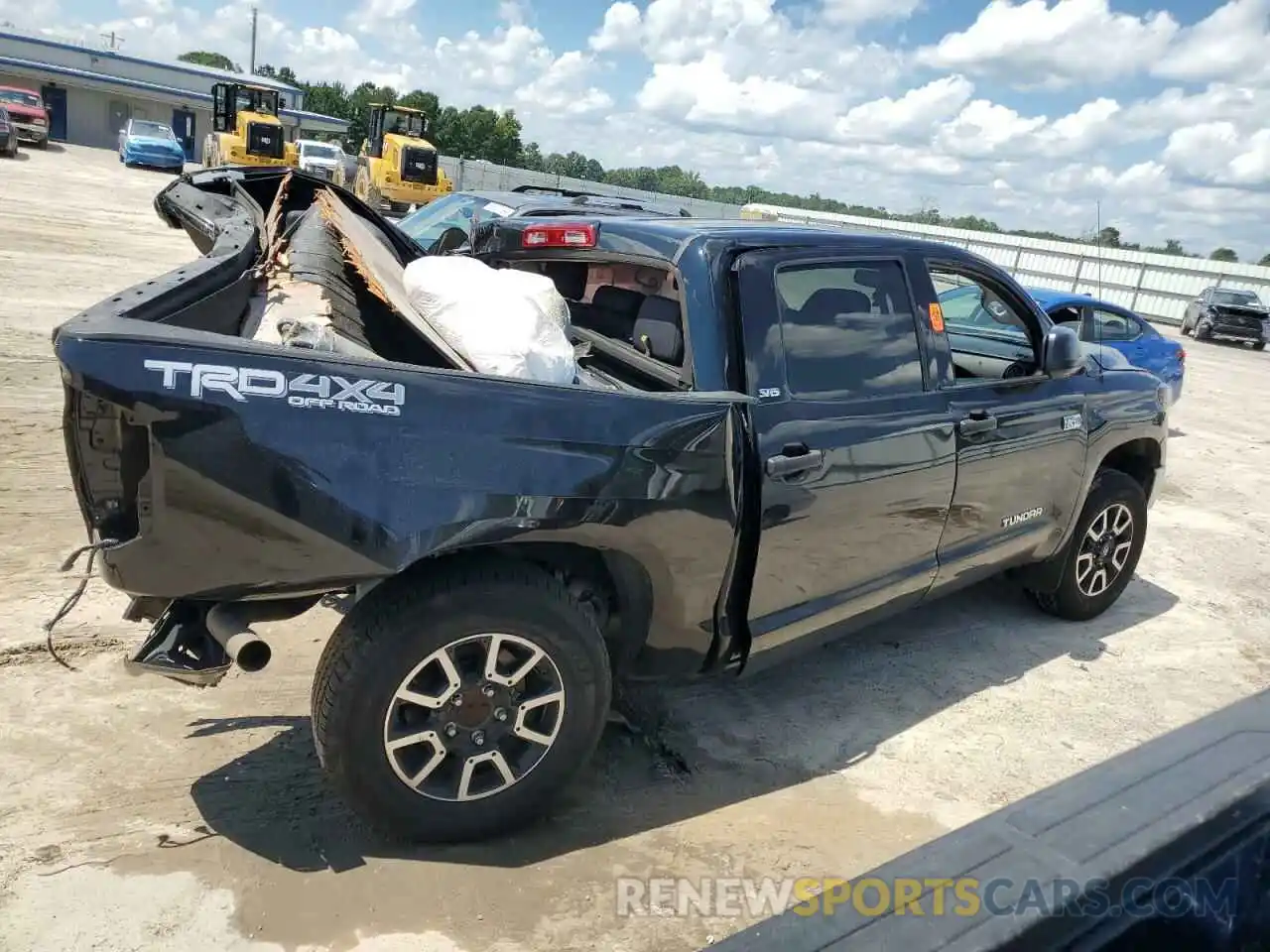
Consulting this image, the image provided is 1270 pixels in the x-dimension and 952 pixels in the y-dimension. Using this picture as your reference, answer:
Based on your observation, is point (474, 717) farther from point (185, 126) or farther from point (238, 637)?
point (185, 126)

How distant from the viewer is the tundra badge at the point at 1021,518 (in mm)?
4401

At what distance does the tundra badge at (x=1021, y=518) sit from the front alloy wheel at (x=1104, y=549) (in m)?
0.65

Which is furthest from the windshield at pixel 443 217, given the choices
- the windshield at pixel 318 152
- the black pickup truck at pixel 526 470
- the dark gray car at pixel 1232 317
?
the windshield at pixel 318 152

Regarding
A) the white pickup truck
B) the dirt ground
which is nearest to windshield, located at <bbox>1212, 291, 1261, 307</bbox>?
the dirt ground

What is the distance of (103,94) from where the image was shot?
53.4 m

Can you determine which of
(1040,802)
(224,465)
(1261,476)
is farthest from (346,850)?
(1261,476)

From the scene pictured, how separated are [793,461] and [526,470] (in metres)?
1.02

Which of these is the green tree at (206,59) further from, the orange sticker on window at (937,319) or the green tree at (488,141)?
the orange sticker on window at (937,319)

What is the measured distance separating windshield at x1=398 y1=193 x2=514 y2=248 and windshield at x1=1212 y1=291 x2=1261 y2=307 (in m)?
24.0

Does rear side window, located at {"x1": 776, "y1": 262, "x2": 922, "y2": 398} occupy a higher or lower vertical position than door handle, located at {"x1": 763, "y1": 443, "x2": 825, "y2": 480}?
higher

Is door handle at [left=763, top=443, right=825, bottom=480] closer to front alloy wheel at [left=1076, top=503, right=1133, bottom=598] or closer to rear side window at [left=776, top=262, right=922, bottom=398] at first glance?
rear side window at [left=776, top=262, right=922, bottom=398]

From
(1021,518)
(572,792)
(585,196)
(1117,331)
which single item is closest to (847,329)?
(1021,518)

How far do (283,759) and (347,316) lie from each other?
154 centimetres

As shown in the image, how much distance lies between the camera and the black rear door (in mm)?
3342
